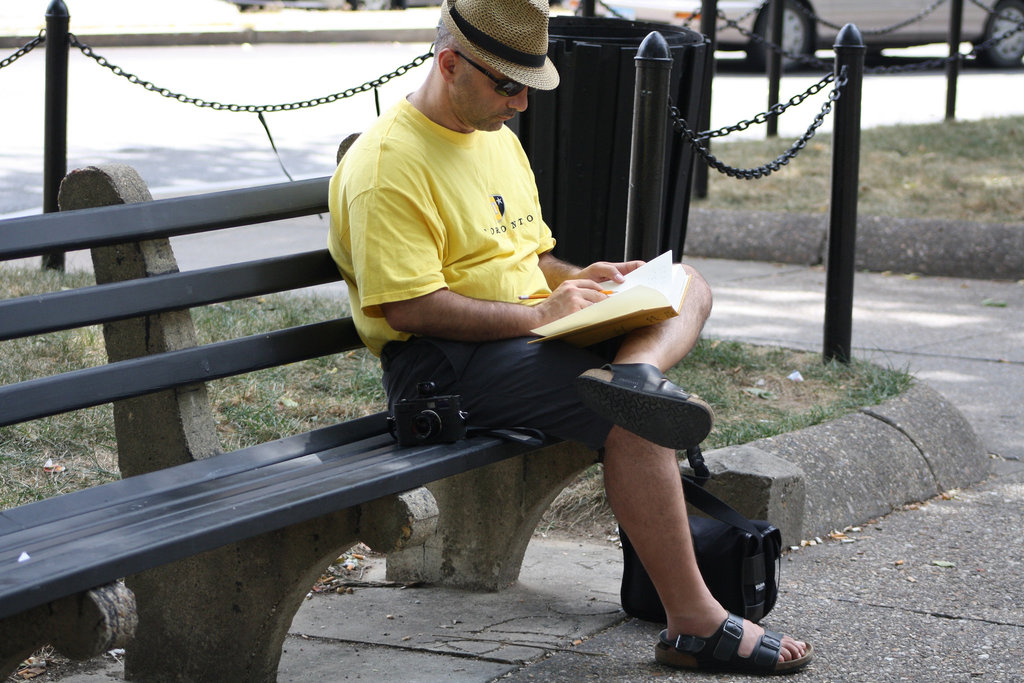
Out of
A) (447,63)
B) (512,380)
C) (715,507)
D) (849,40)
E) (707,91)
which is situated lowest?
(715,507)

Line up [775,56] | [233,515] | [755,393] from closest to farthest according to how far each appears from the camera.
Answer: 1. [233,515]
2. [755,393]
3. [775,56]

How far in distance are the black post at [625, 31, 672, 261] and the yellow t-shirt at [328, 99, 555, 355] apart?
23.8 inches

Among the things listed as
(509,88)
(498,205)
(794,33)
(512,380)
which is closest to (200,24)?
(794,33)

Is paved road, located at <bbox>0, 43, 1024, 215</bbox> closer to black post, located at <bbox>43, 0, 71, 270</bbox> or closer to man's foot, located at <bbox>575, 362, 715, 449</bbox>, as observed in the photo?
black post, located at <bbox>43, 0, 71, 270</bbox>

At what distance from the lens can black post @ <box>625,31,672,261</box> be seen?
3.90m

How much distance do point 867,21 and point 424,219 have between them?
14.3m

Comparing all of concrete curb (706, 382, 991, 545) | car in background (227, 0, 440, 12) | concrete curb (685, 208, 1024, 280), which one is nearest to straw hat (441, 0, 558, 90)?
concrete curb (706, 382, 991, 545)

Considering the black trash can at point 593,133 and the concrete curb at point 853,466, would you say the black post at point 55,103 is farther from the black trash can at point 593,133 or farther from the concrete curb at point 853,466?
the concrete curb at point 853,466

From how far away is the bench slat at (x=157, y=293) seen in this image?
2.69 meters

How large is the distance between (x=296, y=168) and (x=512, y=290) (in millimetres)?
7012

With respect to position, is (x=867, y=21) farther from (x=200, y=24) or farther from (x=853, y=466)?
(x=853, y=466)

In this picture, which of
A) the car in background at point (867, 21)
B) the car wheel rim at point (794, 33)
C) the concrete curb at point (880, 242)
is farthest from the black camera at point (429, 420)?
the car wheel rim at point (794, 33)

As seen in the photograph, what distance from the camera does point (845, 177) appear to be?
4.99m

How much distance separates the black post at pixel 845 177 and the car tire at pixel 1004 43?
12.1 metres
